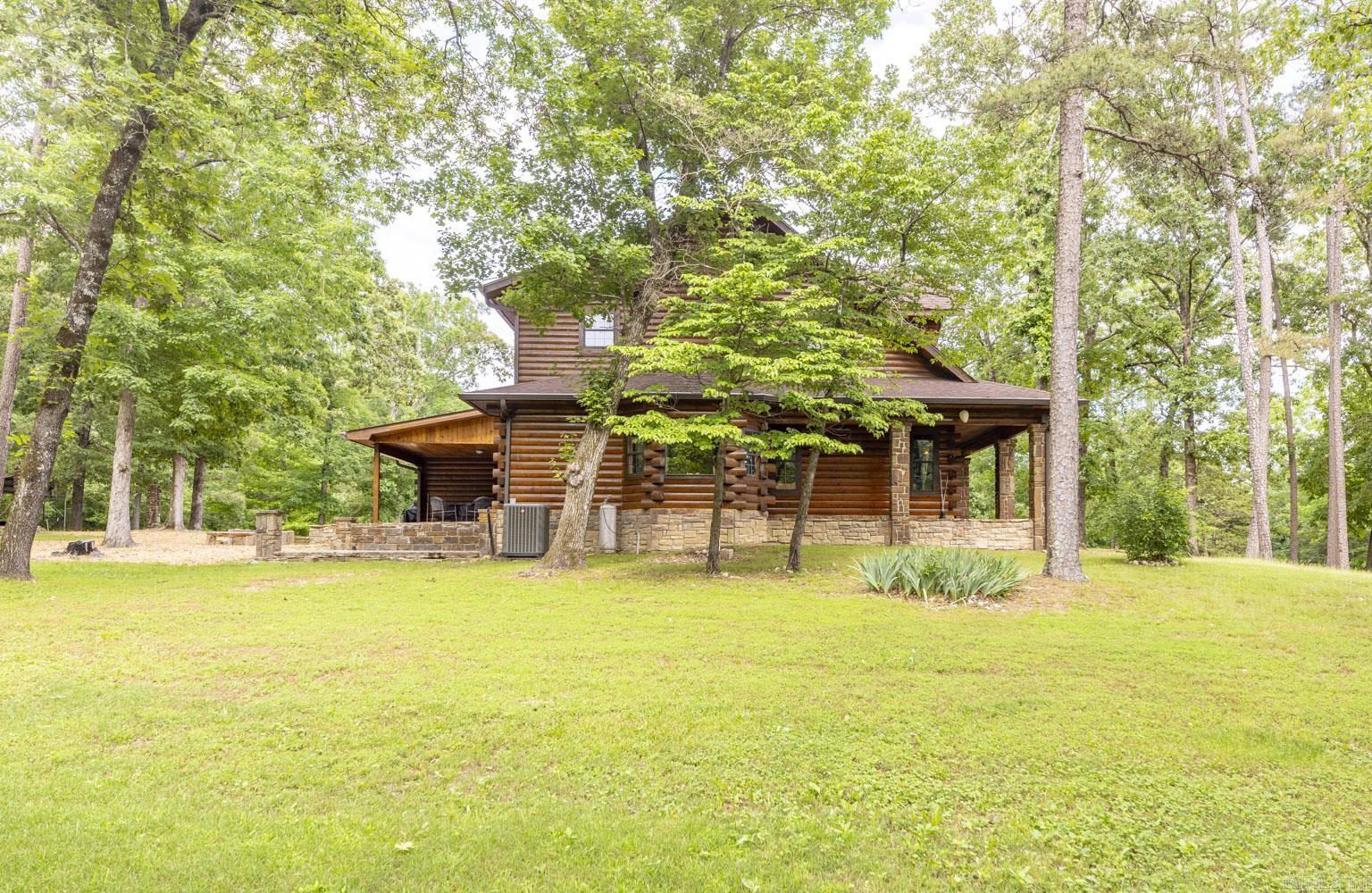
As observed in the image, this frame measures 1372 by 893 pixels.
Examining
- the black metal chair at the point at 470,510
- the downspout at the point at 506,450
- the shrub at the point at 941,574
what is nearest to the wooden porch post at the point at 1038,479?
the shrub at the point at 941,574

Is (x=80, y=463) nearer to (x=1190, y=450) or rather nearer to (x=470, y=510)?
(x=470, y=510)

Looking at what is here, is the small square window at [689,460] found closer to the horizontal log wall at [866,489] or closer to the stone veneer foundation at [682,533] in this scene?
the stone veneer foundation at [682,533]

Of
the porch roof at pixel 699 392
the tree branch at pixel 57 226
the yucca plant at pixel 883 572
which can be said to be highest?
the tree branch at pixel 57 226

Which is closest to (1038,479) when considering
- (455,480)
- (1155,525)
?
(1155,525)

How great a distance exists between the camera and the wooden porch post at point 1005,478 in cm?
1969

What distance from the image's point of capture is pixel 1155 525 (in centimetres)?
1282

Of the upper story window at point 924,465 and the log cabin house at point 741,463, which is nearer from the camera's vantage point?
the log cabin house at point 741,463

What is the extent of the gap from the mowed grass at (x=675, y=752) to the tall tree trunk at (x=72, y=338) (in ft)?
9.50

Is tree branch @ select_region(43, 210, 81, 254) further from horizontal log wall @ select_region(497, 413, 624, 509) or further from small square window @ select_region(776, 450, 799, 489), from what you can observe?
small square window @ select_region(776, 450, 799, 489)

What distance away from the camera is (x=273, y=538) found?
15.4 metres

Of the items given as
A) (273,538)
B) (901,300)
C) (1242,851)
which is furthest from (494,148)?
(1242,851)

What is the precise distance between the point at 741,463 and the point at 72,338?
12.4 m

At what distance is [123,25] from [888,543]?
1710 cm

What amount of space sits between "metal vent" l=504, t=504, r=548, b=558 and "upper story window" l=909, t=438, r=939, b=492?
1018cm
